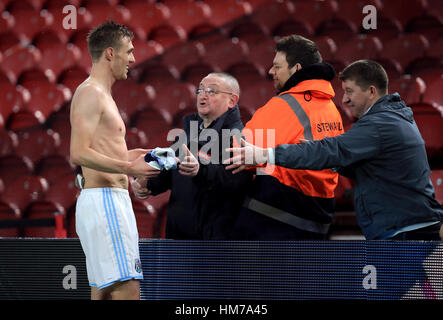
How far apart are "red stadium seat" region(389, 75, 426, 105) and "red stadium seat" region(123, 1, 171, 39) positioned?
6.89 feet

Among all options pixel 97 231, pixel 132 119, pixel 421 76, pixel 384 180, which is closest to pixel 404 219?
pixel 384 180

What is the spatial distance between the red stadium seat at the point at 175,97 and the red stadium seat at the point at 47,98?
80cm

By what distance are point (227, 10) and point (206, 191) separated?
2.75m

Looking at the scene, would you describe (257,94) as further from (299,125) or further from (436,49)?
(299,125)

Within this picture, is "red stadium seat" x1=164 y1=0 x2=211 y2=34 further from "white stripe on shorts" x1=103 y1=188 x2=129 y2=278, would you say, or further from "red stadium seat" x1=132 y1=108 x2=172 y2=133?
"white stripe on shorts" x1=103 y1=188 x2=129 y2=278

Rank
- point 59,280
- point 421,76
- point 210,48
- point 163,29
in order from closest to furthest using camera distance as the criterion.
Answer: point 59,280, point 421,76, point 210,48, point 163,29

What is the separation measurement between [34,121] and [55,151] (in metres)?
0.47

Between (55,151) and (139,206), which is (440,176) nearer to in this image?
(139,206)

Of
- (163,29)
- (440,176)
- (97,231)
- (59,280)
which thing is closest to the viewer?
(97,231)

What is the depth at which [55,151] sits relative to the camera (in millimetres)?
4059

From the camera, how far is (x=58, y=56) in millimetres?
4719

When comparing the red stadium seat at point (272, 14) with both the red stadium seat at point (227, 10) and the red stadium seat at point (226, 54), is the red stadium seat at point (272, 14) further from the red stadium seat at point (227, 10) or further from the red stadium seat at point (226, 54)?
the red stadium seat at point (226, 54)

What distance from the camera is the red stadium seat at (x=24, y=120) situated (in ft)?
14.3

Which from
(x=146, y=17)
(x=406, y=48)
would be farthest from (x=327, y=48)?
(x=146, y=17)
